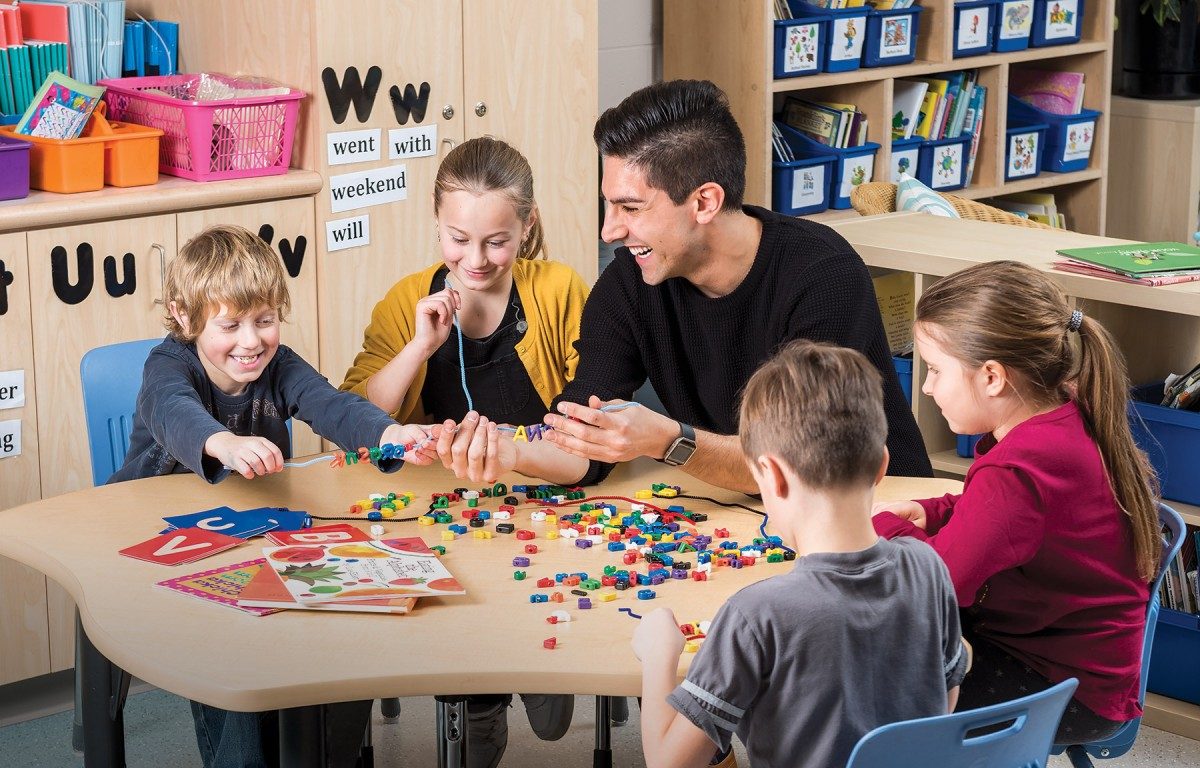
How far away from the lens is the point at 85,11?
→ 3.25 metres

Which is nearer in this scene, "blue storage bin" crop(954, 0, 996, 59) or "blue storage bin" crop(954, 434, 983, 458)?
"blue storage bin" crop(954, 434, 983, 458)

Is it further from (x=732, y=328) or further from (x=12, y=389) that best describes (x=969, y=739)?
(x=12, y=389)

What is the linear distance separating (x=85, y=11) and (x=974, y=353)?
223 cm

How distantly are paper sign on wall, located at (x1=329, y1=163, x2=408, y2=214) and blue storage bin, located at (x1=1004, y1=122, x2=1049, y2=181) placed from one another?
2427mm

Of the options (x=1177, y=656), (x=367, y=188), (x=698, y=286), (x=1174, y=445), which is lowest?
(x=1177, y=656)

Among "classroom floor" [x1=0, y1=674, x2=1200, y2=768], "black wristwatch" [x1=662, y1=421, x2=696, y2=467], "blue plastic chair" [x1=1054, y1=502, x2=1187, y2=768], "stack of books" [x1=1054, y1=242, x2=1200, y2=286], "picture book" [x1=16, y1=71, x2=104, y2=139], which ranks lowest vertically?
"classroom floor" [x1=0, y1=674, x2=1200, y2=768]

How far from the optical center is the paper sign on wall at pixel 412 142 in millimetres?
3449

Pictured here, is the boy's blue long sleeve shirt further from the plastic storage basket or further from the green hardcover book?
the green hardcover book

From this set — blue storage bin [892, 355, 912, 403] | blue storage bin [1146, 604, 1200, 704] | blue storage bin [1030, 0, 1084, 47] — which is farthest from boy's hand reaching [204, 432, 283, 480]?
blue storage bin [1030, 0, 1084, 47]

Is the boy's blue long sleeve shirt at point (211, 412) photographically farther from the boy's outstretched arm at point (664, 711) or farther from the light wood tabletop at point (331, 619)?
the boy's outstretched arm at point (664, 711)

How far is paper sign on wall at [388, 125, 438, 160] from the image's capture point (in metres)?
3.45

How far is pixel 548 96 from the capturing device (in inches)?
146

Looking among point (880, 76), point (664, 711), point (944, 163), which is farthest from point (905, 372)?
point (664, 711)

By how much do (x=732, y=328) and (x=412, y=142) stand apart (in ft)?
4.30
